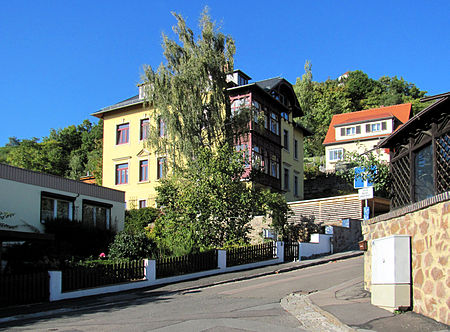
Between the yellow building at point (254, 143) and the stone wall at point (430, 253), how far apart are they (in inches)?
1050

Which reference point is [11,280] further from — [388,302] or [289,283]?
[388,302]

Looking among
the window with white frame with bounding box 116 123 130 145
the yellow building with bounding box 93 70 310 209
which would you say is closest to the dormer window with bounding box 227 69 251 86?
the yellow building with bounding box 93 70 310 209

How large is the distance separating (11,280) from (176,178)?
1237cm

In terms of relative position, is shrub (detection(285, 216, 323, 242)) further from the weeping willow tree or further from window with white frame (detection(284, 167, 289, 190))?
window with white frame (detection(284, 167, 289, 190))

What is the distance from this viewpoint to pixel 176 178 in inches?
1041

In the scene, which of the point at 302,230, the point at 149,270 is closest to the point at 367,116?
the point at 302,230

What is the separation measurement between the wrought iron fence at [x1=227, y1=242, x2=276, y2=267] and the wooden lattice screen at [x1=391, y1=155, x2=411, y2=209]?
433 inches

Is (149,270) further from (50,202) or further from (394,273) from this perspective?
(394,273)

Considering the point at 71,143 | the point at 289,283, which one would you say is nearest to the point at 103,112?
the point at 289,283

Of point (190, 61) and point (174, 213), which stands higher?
point (190, 61)

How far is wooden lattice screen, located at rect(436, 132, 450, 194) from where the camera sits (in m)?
10.2

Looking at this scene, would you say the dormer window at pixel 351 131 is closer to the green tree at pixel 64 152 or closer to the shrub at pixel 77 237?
the green tree at pixel 64 152

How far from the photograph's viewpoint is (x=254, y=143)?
36406mm

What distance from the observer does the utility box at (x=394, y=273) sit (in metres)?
9.79
